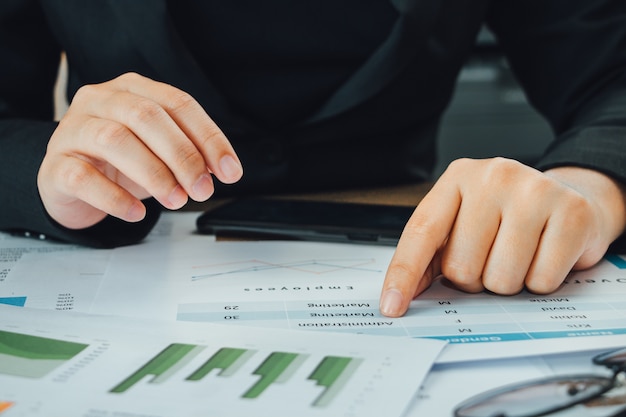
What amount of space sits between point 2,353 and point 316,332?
0.17 metres

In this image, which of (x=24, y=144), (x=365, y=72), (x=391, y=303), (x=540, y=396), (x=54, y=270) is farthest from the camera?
(x=365, y=72)

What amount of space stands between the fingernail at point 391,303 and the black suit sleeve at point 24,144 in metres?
0.27

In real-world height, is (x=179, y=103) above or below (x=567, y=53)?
above

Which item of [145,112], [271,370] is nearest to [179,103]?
[145,112]

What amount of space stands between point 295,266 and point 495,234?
154 millimetres

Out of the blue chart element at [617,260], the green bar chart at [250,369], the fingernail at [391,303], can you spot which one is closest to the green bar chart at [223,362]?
the green bar chart at [250,369]

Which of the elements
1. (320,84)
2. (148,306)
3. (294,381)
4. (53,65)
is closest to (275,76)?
(320,84)

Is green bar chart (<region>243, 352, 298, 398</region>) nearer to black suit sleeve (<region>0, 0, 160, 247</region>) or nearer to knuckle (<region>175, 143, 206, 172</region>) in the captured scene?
knuckle (<region>175, 143, 206, 172</region>)

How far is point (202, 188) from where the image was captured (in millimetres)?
518

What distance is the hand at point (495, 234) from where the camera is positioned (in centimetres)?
48

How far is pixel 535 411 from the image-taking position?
33cm

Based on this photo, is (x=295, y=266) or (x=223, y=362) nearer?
(x=223, y=362)

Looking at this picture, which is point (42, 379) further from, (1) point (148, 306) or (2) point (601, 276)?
(2) point (601, 276)

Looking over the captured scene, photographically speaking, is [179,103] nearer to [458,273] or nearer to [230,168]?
[230,168]
